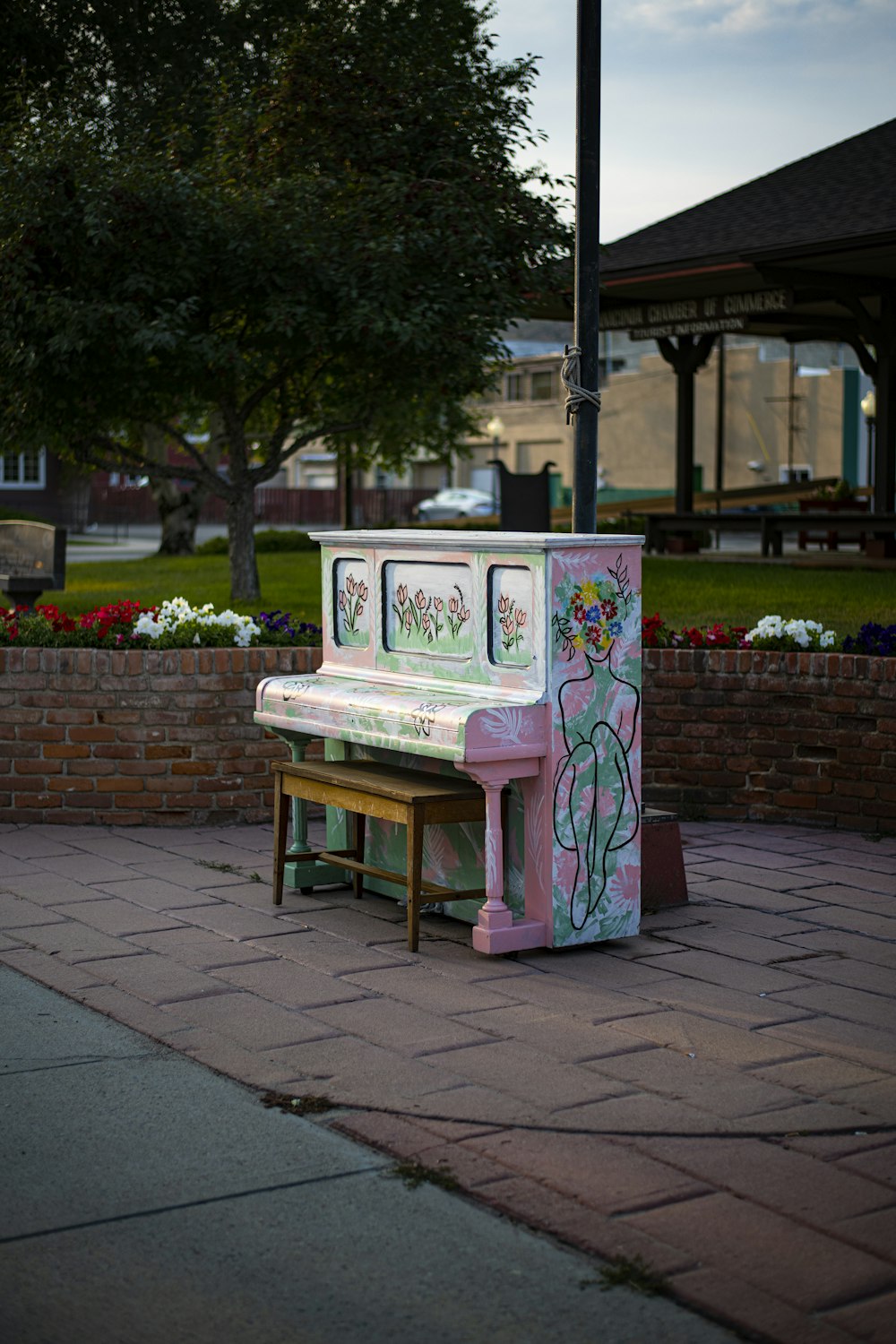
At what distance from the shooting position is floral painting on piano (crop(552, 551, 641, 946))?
6.38 metres

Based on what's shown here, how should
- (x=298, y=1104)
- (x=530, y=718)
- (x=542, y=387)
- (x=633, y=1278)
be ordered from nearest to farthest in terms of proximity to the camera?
(x=633, y=1278) < (x=298, y=1104) < (x=530, y=718) < (x=542, y=387)

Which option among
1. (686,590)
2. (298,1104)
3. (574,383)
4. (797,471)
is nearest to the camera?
(298,1104)

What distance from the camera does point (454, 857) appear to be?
22.9 ft

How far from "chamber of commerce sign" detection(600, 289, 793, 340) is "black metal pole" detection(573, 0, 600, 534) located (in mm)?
11808

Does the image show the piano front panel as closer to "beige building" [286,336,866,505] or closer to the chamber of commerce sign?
the chamber of commerce sign

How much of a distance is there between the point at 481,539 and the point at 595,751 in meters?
0.94

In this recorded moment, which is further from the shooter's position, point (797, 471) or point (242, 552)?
point (797, 471)

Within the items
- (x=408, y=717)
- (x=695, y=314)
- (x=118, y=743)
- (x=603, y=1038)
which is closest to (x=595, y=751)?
(x=408, y=717)

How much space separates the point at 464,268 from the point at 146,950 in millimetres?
9861

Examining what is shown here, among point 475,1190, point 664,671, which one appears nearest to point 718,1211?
point 475,1190

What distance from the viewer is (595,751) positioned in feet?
21.3

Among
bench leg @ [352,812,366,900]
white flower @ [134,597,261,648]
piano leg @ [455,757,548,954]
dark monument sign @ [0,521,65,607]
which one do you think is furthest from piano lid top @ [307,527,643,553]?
dark monument sign @ [0,521,65,607]

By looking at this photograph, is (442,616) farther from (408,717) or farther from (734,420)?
(734,420)

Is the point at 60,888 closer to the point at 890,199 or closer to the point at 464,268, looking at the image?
the point at 464,268
